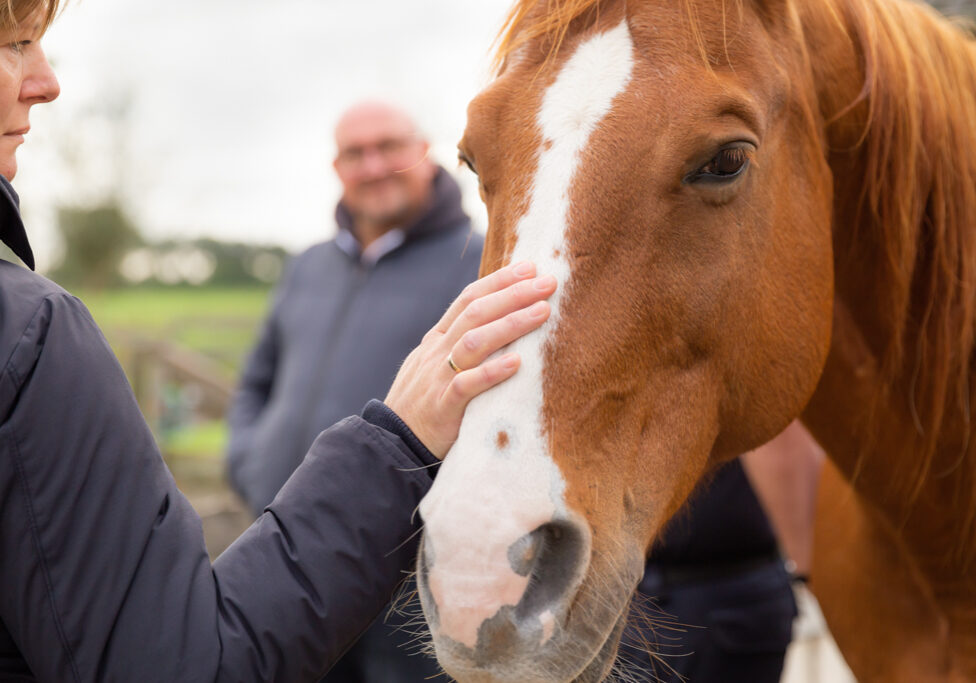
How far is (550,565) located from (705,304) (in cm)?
47

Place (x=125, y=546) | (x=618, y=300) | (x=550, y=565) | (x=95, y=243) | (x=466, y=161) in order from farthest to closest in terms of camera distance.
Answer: (x=95, y=243), (x=466, y=161), (x=618, y=300), (x=550, y=565), (x=125, y=546)


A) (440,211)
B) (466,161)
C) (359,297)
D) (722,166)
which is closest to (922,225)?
(722,166)

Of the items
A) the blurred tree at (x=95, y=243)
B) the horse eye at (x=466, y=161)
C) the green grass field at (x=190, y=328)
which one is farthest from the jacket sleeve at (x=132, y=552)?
the blurred tree at (x=95, y=243)

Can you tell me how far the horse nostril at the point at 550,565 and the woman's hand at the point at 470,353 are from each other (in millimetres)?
197

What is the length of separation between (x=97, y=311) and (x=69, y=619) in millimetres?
9138

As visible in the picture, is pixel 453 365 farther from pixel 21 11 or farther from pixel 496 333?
pixel 21 11

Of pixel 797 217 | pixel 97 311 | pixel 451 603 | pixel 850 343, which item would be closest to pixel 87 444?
pixel 451 603

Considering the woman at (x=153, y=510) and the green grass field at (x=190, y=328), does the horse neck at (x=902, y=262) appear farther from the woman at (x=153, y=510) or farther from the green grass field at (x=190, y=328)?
the green grass field at (x=190, y=328)

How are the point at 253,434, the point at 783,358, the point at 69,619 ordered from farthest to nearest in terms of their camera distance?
1. the point at 253,434
2. the point at 783,358
3. the point at 69,619

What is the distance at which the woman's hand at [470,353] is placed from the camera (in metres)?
1.10

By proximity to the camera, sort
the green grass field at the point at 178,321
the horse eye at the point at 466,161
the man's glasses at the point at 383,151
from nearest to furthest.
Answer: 1. the horse eye at the point at 466,161
2. the man's glasses at the point at 383,151
3. the green grass field at the point at 178,321

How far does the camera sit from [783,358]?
1.39m

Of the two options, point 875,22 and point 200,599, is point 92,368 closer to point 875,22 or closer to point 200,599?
point 200,599

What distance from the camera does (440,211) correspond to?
2.95 metres
